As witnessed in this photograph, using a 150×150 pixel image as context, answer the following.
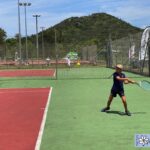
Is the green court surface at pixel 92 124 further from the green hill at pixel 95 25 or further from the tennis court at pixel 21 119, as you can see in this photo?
the green hill at pixel 95 25

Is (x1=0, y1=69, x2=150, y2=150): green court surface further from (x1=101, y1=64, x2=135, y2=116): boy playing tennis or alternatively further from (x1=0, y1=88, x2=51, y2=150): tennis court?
(x1=101, y1=64, x2=135, y2=116): boy playing tennis

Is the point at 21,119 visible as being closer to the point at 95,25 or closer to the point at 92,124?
the point at 92,124

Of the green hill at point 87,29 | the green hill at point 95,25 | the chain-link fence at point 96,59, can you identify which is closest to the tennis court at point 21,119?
the chain-link fence at point 96,59

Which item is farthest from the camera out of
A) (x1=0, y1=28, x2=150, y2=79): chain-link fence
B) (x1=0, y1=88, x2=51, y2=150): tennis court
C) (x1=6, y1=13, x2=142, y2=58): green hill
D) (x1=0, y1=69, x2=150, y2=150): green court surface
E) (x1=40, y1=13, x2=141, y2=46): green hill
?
(x1=40, y1=13, x2=141, y2=46): green hill

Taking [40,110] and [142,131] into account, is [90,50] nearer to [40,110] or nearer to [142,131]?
[40,110]

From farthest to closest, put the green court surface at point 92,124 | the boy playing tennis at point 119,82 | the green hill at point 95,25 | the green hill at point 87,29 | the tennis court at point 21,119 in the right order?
the green hill at point 95,25 < the green hill at point 87,29 < the boy playing tennis at point 119,82 < the tennis court at point 21,119 < the green court surface at point 92,124

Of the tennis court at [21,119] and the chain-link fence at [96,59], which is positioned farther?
the chain-link fence at [96,59]

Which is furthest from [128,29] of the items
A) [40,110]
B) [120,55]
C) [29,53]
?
[40,110]

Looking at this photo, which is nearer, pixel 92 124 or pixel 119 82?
pixel 92 124

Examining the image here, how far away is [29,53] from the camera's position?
70688 millimetres

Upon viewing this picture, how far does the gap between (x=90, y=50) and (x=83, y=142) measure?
2176 inches

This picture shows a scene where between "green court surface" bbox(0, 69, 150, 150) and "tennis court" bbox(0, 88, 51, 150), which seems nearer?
"green court surface" bbox(0, 69, 150, 150)

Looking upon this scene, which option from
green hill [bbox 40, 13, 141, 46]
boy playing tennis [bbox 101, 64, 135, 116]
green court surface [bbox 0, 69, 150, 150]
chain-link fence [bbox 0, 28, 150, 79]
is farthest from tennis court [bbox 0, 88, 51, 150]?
green hill [bbox 40, 13, 141, 46]

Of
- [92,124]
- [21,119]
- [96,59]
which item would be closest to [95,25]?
[96,59]
